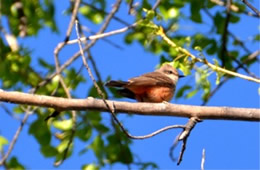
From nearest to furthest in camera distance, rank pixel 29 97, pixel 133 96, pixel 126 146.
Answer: pixel 29 97 < pixel 133 96 < pixel 126 146

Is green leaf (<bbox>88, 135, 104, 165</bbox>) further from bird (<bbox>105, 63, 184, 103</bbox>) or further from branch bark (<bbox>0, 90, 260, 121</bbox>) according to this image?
branch bark (<bbox>0, 90, 260, 121</bbox>)

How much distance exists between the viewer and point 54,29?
8531 mm

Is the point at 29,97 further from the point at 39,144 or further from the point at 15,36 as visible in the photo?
the point at 15,36

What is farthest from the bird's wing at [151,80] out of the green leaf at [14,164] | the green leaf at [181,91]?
the green leaf at [14,164]

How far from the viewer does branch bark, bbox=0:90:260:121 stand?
12.3 ft

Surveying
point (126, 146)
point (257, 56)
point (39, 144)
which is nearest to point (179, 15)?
point (257, 56)

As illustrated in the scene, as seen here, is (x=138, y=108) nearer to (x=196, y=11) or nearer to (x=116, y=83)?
(x=116, y=83)

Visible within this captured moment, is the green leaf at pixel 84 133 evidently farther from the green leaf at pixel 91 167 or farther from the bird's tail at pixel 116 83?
the bird's tail at pixel 116 83

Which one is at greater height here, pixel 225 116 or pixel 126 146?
pixel 126 146

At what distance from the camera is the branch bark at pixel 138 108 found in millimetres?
3760

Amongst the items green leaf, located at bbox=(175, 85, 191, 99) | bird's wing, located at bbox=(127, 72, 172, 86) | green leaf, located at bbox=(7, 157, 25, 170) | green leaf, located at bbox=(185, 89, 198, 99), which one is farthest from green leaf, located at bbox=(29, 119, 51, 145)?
green leaf, located at bbox=(185, 89, 198, 99)

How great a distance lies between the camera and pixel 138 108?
3.88 meters

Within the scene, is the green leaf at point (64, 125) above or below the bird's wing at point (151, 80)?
below

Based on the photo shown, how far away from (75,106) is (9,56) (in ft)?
10.5
